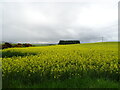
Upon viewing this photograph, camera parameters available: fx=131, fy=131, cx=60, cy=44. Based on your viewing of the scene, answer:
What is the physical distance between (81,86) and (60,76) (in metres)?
1.30

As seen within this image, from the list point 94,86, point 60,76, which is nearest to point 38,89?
point 60,76

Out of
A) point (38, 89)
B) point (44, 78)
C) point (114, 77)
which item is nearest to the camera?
point (38, 89)

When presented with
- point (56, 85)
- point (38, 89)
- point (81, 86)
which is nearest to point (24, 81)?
point (38, 89)

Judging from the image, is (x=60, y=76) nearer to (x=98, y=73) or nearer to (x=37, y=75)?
(x=37, y=75)

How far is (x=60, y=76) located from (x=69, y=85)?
3.21 ft

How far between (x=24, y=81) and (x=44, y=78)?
792 mm

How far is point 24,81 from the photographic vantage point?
5172 millimetres

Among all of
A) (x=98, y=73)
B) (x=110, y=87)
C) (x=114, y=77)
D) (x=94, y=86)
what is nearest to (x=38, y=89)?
(x=94, y=86)

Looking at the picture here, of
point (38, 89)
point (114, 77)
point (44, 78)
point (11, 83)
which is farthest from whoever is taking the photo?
point (114, 77)

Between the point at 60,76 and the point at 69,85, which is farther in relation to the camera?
the point at 60,76

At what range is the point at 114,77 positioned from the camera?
228 inches

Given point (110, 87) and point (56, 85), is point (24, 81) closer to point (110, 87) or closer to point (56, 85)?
point (56, 85)

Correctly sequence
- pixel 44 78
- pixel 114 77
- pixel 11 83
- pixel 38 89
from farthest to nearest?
pixel 114 77 → pixel 44 78 → pixel 11 83 → pixel 38 89

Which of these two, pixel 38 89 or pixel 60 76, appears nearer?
pixel 38 89
